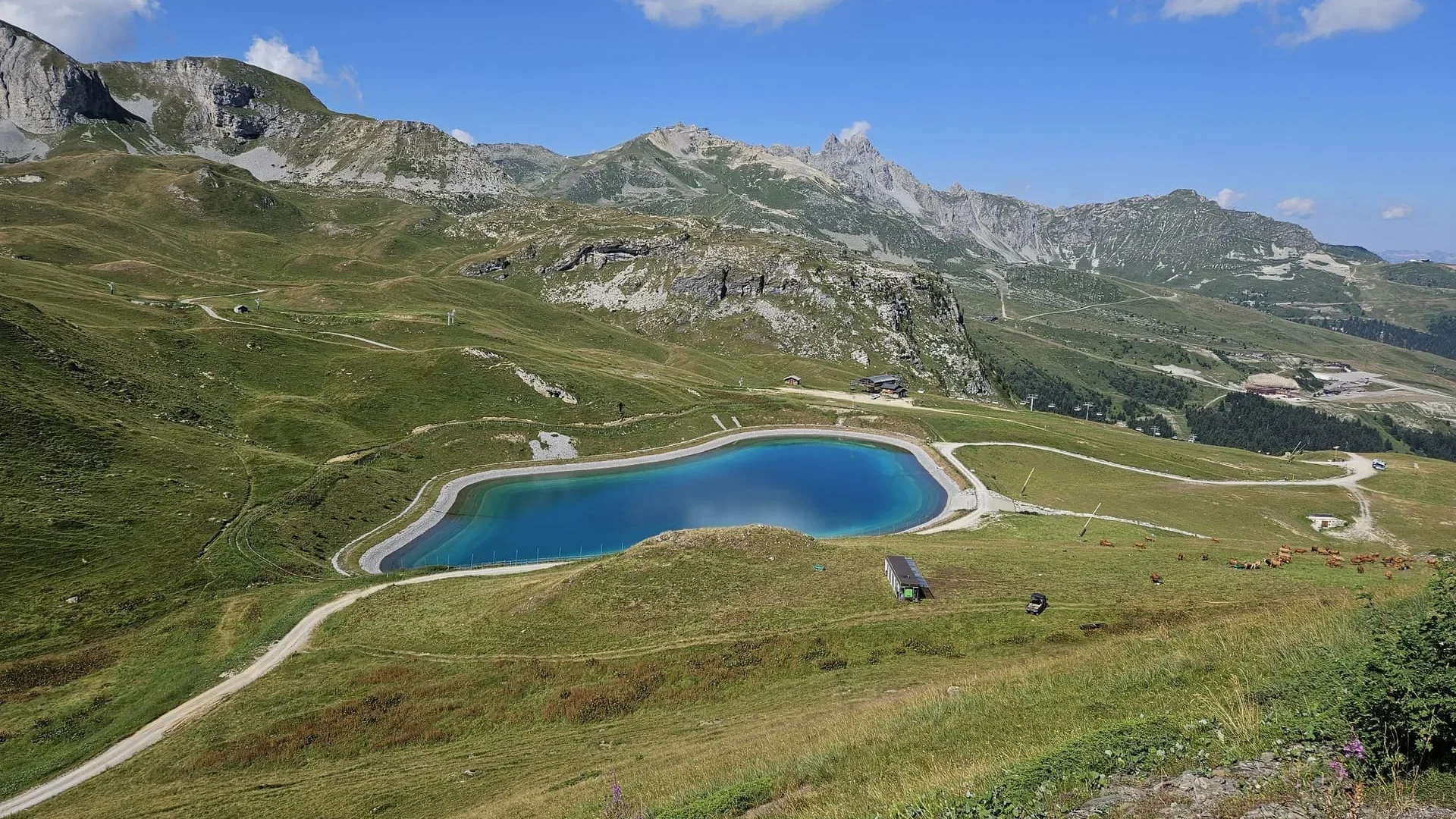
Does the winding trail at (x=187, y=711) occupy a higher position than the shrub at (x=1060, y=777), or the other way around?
the shrub at (x=1060, y=777)

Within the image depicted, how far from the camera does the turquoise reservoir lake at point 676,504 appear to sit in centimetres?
7575

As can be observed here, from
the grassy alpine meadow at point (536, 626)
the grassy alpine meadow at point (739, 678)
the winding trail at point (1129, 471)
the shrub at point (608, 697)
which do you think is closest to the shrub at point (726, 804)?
the grassy alpine meadow at point (536, 626)

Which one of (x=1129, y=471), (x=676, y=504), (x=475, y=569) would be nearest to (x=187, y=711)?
(x=475, y=569)

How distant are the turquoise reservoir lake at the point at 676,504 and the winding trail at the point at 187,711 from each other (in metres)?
19.1

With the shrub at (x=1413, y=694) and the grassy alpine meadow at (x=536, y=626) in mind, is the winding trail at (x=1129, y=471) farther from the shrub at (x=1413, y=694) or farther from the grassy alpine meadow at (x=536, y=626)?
the shrub at (x=1413, y=694)

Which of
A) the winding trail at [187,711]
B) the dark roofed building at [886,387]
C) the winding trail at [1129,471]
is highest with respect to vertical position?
the dark roofed building at [886,387]

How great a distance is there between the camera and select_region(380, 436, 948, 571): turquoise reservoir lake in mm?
75750

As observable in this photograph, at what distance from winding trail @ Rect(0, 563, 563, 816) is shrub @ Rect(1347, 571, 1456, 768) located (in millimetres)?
47292

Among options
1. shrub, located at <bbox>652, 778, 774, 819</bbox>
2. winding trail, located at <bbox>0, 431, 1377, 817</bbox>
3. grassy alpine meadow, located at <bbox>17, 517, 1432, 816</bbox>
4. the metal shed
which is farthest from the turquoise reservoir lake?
shrub, located at <bbox>652, 778, 774, 819</bbox>

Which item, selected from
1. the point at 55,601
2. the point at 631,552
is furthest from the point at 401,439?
the point at 631,552

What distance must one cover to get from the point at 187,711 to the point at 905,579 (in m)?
42.5

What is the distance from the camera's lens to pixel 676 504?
8912cm

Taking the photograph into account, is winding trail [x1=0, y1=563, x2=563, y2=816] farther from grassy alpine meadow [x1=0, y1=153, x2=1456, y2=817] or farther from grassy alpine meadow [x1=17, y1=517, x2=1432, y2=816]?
grassy alpine meadow [x1=17, y1=517, x2=1432, y2=816]

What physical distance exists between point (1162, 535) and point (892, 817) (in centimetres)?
7451
